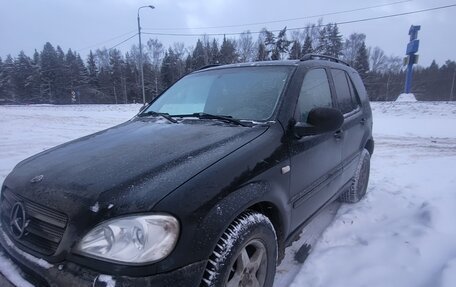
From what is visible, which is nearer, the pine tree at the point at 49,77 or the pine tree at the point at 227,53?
the pine tree at the point at 227,53

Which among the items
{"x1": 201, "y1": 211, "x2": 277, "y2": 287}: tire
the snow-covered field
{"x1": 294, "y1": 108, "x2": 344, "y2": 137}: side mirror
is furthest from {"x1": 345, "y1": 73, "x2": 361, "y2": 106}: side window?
{"x1": 201, "y1": 211, "x2": 277, "y2": 287}: tire

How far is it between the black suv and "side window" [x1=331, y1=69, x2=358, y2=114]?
1.42 feet

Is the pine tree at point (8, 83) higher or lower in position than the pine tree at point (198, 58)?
lower

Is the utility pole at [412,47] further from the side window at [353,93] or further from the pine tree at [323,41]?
the side window at [353,93]

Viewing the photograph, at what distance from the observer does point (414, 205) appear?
13.4 ft

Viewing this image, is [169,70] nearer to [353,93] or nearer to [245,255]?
[353,93]

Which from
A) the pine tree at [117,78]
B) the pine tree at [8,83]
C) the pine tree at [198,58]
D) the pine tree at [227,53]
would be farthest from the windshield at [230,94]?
the pine tree at [8,83]

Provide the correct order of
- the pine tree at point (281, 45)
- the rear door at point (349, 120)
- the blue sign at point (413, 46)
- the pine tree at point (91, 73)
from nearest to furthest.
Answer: the rear door at point (349, 120) < the blue sign at point (413, 46) < the pine tree at point (281, 45) < the pine tree at point (91, 73)

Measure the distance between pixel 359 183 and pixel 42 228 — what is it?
148 inches

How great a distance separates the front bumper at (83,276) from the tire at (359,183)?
3072mm

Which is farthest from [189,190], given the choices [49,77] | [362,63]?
[49,77]

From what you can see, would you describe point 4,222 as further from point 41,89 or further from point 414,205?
point 41,89

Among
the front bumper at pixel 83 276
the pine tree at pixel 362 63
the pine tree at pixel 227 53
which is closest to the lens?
the front bumper at pixel 83 276

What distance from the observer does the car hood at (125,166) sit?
1678 mm
